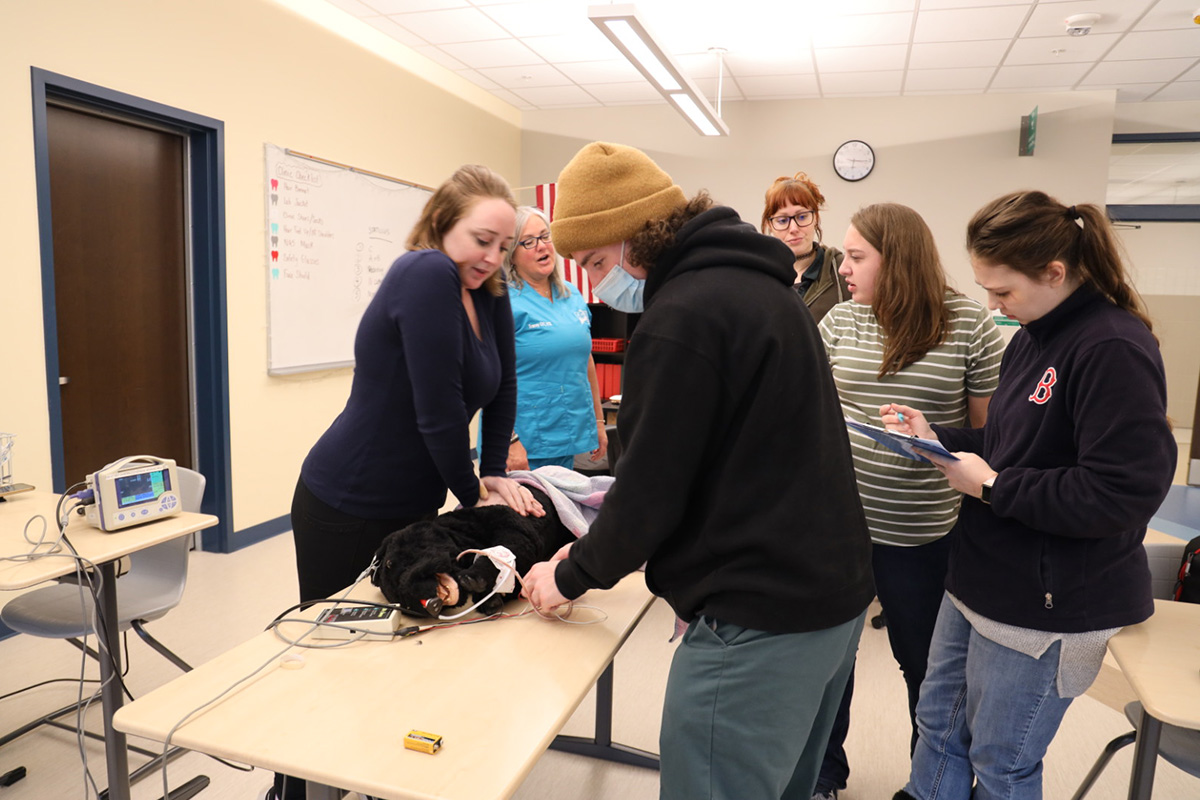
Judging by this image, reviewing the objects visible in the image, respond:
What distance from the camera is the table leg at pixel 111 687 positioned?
5.55 ft

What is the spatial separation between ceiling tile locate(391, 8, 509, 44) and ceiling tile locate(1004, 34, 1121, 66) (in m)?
3.00

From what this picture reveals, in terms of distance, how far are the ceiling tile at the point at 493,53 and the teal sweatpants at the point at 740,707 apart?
433cm

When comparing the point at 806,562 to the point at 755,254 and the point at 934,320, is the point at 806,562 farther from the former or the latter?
the point at 934,320

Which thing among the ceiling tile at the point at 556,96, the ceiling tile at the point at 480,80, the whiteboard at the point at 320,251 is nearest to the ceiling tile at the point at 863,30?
the ceiling tile at the point at 556,96

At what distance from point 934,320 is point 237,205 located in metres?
3.27

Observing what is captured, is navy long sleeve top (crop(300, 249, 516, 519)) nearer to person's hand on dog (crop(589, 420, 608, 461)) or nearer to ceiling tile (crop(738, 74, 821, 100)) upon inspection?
person's hand on dog (crop(589, 420, 608, 461))

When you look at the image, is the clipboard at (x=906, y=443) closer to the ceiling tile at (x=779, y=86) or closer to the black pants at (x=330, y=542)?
the black pants at (x=330, y=542)

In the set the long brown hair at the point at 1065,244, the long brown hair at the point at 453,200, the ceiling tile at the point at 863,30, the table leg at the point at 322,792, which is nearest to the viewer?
the table leg at the point at 322,792

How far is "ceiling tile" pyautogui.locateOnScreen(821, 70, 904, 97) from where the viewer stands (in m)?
5.12

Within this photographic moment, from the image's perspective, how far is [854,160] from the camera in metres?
5.72

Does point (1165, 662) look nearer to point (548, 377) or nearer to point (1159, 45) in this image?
point (548, 377)

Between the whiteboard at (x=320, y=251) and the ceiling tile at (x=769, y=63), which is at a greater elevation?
the ceiling tile at (x=769, y=63)

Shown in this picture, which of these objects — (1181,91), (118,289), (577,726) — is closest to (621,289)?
(577,726)

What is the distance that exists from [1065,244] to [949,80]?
4629 millimetres
